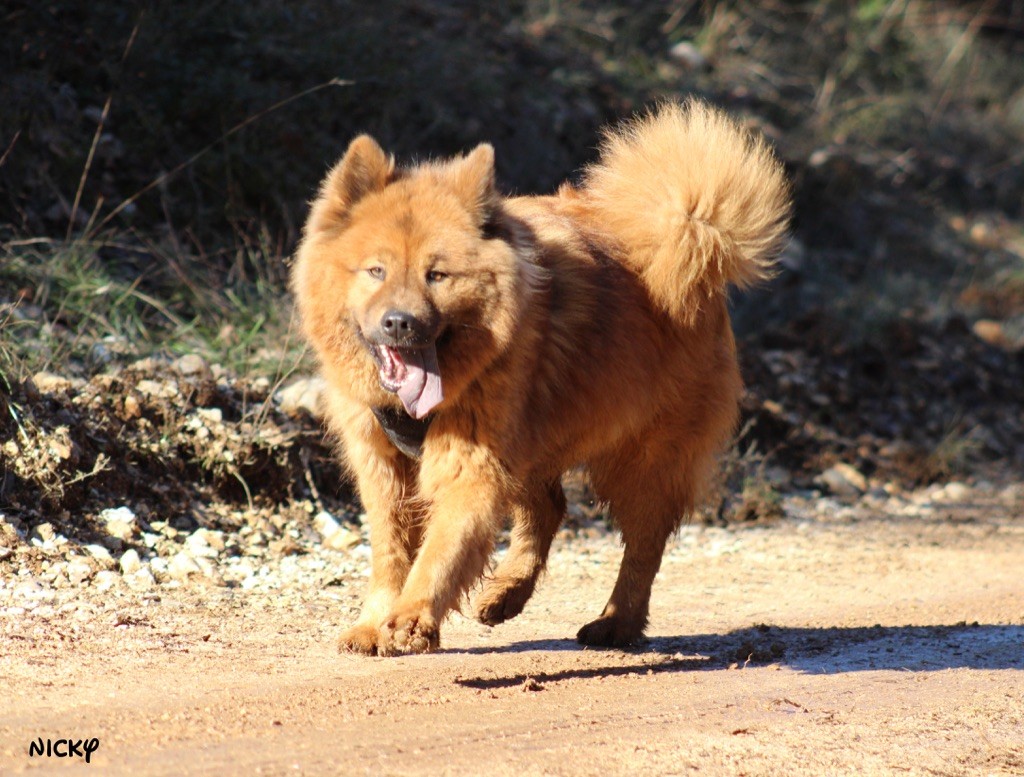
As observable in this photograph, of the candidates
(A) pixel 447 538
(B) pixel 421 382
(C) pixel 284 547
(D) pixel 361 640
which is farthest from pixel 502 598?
(C) pixel 284 547

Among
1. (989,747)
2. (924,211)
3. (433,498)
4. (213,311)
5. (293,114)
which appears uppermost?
(924,211)

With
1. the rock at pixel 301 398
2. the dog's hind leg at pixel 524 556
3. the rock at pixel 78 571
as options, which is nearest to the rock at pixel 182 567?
the rock at pixel 78 571

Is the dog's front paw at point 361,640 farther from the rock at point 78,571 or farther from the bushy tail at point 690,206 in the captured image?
the bushy tail at point 690,206

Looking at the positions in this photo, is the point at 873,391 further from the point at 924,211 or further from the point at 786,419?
the point at 924,211

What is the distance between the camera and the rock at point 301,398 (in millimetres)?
7848

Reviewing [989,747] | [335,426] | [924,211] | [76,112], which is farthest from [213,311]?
[924,211]

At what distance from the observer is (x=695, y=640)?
6098 mm

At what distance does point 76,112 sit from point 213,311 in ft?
8.02

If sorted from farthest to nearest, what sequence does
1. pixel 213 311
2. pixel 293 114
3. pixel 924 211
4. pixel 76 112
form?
pixel 924 211
pixel 293 114
pixel 76 112
pixel 213 311

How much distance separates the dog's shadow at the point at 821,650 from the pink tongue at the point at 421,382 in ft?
3.79

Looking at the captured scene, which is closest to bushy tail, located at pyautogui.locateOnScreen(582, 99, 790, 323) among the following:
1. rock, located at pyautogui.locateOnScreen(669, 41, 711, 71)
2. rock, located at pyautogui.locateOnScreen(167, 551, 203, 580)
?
rock, located at pyautogui.locateOnScreen(167, 551, 203, 580)

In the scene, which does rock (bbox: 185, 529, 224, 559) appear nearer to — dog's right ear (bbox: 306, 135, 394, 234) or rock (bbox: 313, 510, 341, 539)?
rock (bbox: 313, 510, 341, 539)

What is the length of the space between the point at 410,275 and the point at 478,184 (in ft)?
1.79

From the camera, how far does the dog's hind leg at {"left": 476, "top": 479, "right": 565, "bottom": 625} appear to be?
19.0 ft
